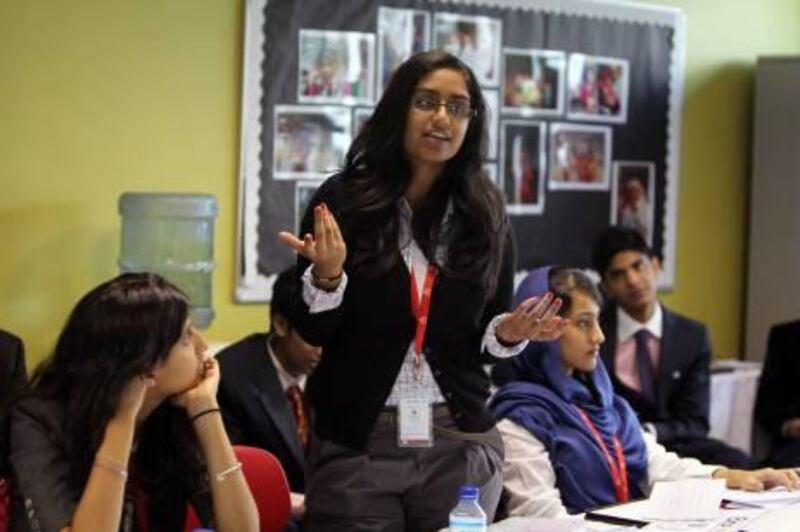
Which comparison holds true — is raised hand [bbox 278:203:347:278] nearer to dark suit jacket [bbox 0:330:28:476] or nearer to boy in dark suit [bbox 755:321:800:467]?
dark suit jacket [bbox 0:330:28:476]

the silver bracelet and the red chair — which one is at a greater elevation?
the silver bracelet

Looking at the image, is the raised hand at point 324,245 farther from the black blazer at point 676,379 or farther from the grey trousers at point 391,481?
the black blazer at point 676,379

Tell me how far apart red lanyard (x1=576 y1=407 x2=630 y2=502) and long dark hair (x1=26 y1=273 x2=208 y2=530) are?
1.14 m

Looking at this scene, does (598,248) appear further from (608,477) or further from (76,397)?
(76,397)

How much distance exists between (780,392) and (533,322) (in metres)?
2.30

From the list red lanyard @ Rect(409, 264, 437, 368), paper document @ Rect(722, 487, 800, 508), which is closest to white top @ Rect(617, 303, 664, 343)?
paper document @ Rect(722, 487, 800, 508)

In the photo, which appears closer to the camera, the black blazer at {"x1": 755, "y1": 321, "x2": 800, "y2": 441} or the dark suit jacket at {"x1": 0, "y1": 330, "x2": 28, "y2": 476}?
the dark suit jacket at {"x1": 0, "y1": 330, "x2": 28, "y2": 476}

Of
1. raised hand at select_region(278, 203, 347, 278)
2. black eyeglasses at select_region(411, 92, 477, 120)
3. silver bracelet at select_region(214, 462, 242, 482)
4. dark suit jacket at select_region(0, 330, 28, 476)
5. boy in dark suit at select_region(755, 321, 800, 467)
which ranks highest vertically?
black eyeglasses at select_region(411, 92, 477, 120)

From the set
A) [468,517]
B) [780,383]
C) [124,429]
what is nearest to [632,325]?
[780,383]

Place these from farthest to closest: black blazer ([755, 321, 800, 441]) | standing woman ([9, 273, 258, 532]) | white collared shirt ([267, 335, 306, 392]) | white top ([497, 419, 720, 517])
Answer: black blazer ([755, 321, 800, 441]) < white collared shirt ([267, 335, 306, 392]) < white top ([497, 419, 720, 517]) < standing woman ([9, 273, 258, 532])

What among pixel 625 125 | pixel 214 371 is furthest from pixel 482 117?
pixel 625 125

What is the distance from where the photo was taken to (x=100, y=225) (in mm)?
4039

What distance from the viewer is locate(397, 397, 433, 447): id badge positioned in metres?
2.38

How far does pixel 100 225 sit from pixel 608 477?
6.38ft
